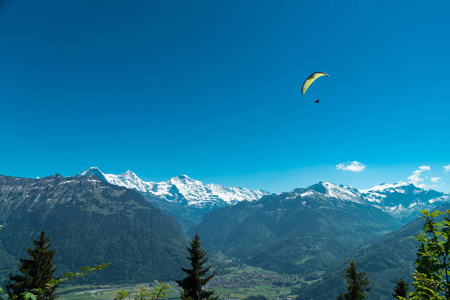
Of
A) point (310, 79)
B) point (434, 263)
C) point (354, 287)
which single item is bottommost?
point (354, 287)

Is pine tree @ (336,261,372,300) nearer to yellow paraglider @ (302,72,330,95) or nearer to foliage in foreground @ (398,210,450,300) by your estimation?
yellow paraglider @ (302,72,330,95)

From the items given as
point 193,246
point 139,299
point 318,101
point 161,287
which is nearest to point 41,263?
point 193,246

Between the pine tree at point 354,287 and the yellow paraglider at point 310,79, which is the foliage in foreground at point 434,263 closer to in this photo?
the yellow paraglider at point 310,79

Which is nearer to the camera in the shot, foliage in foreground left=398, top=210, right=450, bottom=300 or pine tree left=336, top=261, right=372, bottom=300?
foliage in foreground left=398, top=210, right=450, bottom=300

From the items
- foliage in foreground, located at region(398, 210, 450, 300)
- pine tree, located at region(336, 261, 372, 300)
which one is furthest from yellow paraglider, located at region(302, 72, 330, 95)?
pine tree, located at region(336, 261, 372, 300)

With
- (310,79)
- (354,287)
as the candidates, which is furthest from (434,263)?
(354,287)

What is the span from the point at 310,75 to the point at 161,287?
22266mm

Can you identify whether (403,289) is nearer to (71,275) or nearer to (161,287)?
(161,287)

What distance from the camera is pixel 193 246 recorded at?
2855 centimetres

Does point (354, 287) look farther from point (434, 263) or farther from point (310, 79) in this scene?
point (434, 263)

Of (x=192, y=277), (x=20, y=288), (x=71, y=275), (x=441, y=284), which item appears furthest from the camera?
(x=20, y=288)

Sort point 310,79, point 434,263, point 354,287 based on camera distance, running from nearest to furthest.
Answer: point 434,263
point 310,79
point 354,287

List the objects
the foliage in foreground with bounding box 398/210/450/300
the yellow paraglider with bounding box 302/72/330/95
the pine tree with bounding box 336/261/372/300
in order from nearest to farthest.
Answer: the foliage in foreground with bounding box 398/210/450/300
the yellow paraglider with bounding box 302/72/330/95
the pine tree with bounding box 336/261/372/300

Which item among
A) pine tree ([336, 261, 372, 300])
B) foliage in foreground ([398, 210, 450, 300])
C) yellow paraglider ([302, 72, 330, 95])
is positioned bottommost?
pine tree ([336, 261, 372, 300])
